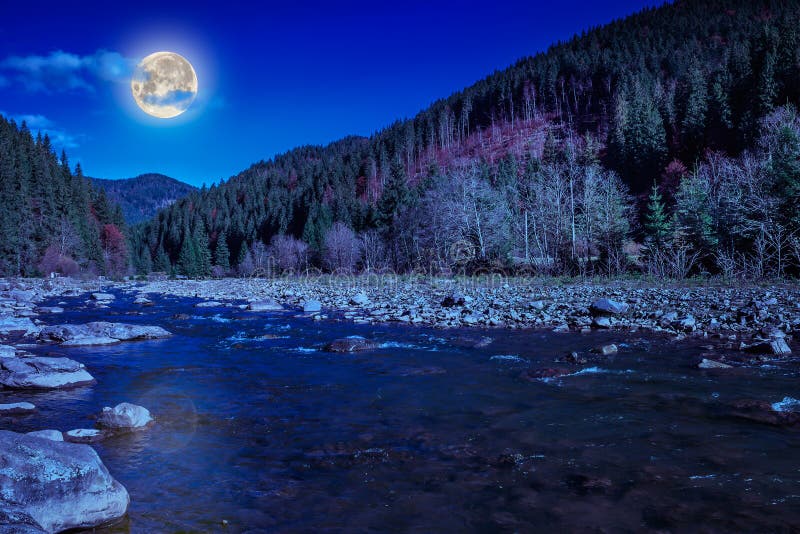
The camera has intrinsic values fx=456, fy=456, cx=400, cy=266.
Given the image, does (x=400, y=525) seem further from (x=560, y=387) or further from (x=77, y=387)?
(x=77, y=387)

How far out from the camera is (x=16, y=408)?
6.40 meters

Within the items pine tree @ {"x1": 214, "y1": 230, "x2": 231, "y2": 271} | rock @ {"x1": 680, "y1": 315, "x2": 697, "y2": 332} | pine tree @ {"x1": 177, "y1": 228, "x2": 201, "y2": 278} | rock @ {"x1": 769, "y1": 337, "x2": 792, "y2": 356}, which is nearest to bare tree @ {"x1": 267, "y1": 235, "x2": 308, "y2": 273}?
pine tree @ {"x1": 214, "y1": 230, "x2": 231, "y2": 271}

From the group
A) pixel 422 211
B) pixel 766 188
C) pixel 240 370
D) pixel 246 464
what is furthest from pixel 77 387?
pixel 422 211

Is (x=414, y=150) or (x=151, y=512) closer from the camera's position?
(x=151, y=512)

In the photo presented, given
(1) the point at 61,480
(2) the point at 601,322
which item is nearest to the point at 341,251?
(2) the point at 601,322

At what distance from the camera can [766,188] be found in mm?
23984

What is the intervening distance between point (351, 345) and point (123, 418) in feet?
18.6

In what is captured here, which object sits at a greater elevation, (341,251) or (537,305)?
(341,251)

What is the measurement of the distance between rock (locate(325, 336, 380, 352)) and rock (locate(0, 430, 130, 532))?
7083 mm

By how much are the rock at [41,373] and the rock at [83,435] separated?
9.87 feet

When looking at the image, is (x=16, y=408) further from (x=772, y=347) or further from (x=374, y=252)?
(x=374, y=252)

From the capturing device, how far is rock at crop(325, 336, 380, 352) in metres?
10.7

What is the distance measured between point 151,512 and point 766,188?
30.0 m

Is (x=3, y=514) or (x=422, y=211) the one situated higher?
(x=422, y=211)
